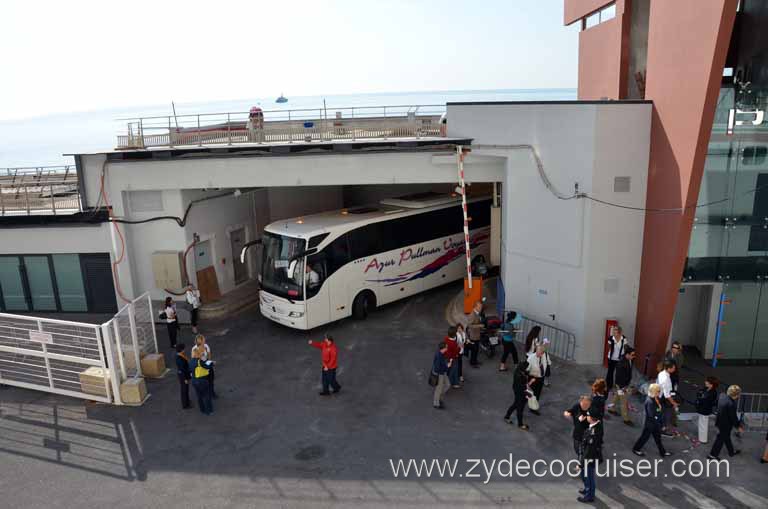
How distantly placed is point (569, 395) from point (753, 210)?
18.4 ft

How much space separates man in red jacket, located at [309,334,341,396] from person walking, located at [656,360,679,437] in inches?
236

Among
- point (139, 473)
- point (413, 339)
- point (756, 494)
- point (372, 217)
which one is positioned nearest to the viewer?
point (756, 494)

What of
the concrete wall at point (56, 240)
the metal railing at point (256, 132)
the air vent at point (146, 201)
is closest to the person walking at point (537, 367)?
the metal railing at point (256, 132)

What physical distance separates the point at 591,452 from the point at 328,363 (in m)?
5.30

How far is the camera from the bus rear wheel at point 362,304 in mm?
15867

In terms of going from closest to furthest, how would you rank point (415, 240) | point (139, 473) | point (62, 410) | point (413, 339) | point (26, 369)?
point (139, 473) → point (62, 410) → point (26, 369) → point (413, 339) → point (415, 240)

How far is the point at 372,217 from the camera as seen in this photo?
15.8 m

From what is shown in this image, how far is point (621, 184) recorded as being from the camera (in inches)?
477

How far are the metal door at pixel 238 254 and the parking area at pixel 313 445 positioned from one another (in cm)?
525

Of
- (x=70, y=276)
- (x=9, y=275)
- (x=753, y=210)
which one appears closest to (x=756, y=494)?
(x=753, y=210)

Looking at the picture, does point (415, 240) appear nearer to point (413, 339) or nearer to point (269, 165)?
point (413, 339)

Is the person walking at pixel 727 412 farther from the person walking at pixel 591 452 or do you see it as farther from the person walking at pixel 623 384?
the person walking at pixel 591 452

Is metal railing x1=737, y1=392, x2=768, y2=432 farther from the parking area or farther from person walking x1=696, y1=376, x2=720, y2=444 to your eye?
person walking x1=696, y1=376, x2=720, y2=444

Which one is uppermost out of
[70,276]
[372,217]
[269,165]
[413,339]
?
[269,165]
